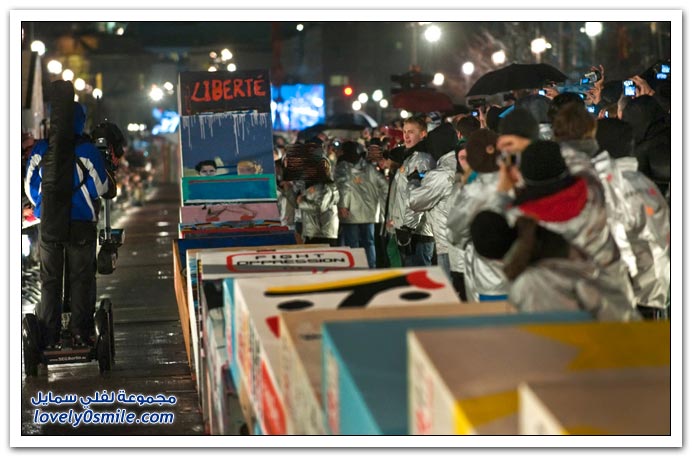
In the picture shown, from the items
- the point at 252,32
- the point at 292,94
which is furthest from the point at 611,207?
the point at 252,32

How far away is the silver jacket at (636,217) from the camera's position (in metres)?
7.37

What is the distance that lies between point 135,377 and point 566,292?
18.1ft

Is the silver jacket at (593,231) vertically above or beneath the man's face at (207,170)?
beneath

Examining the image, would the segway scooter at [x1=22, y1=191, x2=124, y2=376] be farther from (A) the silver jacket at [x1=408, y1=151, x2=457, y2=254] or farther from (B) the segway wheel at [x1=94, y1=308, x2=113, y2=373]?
(A) the silver jacket at [x1=408, y1=151, x2=457, y2=254]

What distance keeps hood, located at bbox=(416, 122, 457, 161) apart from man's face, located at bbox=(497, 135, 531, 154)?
212 inches

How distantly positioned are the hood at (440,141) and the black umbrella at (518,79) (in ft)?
8.07

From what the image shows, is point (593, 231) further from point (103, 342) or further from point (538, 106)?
point (103, 342)

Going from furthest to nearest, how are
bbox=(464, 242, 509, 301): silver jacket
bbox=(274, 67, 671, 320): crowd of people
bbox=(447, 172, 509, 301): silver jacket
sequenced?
bbox=(464, 242, 509, 301): silver jacket < bbox=(447, 172, 509, 301): silver jacket < bbox=(274, 67, 671, 320): crowd of people

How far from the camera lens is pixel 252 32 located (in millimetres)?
82625

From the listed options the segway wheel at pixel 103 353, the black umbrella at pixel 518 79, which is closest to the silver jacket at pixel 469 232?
the segway wheel at pixel 103 353

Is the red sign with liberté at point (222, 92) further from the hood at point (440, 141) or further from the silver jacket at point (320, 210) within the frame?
the hood at point (440, 141)

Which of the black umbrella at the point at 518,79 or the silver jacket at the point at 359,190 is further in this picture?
the silver jacket at the point at 359,190

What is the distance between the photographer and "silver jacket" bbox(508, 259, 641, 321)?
16.4 ft

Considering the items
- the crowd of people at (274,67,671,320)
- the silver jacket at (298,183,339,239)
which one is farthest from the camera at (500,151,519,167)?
the silver jacket at (298,183,339,239)
